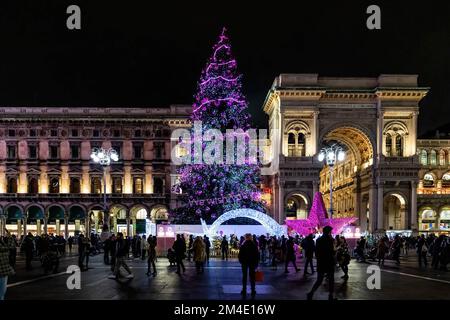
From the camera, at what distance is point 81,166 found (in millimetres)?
73812

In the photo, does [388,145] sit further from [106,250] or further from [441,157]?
[106,250]

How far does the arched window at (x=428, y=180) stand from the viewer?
77.3 metres

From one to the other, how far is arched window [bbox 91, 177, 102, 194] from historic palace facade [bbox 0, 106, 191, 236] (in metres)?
0.13

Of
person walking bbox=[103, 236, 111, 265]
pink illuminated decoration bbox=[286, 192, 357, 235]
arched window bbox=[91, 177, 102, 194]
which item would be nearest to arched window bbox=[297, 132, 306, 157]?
arched window bbox=[91, 177, 102, 194]

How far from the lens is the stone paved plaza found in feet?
52.9

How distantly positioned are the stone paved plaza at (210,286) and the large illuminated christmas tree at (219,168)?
19.1 m

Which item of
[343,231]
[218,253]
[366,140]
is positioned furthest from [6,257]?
[366,140]

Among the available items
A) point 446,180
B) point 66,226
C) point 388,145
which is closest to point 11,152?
point 66,226

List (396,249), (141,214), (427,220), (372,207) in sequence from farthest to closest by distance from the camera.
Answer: (427,220) → (141,214) → (372,207) → (396,249)

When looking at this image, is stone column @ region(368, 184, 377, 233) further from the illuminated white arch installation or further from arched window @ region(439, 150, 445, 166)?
the illuminated white arch installation

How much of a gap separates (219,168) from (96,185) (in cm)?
3422

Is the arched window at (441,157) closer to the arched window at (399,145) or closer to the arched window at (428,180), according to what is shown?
the arched window at (428,180)
